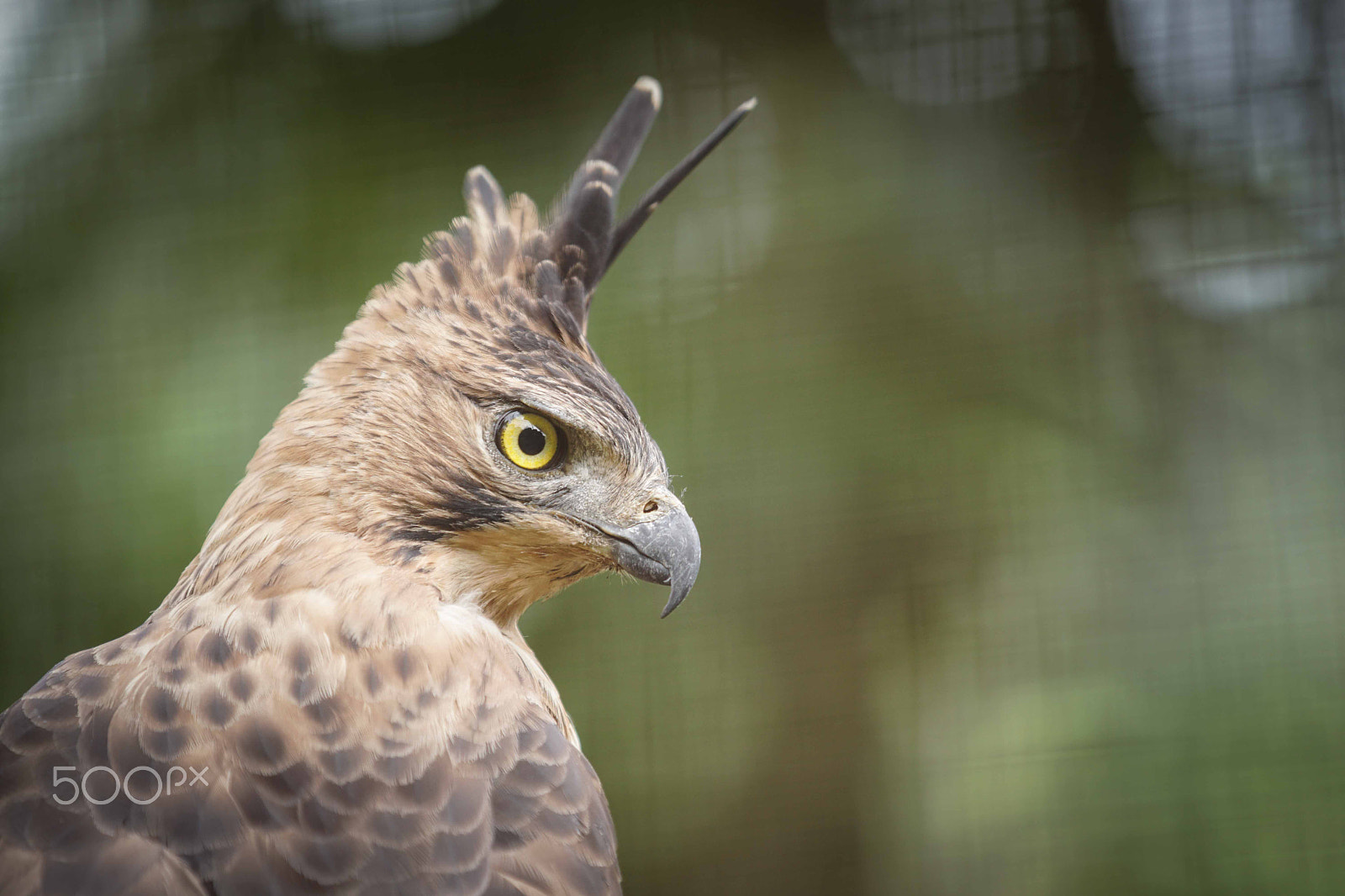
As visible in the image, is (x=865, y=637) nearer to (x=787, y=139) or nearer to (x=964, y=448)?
(x=964, y=448)

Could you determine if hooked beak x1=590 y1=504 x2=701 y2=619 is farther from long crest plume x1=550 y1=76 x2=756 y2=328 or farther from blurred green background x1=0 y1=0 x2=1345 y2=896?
blurred green background x1=0 y1=0 x2=1345 y2=896

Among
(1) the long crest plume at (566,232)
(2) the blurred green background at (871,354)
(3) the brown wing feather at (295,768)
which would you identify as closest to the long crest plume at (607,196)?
(1) the long crest plume at (566,232)

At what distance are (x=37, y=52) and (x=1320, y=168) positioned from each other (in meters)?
3.10

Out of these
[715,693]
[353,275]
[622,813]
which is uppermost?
Answer: [353,275]

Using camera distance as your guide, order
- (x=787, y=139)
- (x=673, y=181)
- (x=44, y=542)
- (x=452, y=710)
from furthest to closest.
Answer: (x=787, y=139)
(x=44, y=542)
(x=673, y=181)
(x=452, y=710)

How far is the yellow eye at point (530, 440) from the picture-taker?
1.07m

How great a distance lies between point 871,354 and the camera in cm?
265

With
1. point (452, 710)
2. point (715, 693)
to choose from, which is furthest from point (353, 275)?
point (452, 710)

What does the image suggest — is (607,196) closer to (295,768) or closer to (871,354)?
(295,768)

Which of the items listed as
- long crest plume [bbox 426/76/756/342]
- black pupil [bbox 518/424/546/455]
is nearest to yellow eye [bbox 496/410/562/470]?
black pupil [bbox 518/424/546/455]

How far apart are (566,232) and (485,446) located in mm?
278

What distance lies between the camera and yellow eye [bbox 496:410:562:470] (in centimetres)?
107

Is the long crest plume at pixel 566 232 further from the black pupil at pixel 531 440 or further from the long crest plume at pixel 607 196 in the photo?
the black pupil at pixel 531 440

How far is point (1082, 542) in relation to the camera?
2598 millimetres
